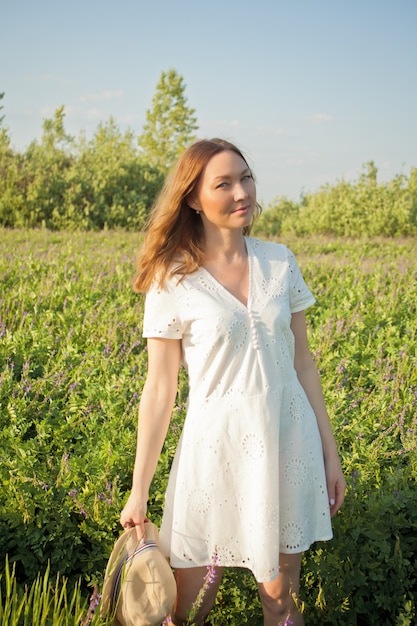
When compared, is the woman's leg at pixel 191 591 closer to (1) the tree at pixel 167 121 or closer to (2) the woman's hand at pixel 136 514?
(2) the woman's hand at pixel 136 514

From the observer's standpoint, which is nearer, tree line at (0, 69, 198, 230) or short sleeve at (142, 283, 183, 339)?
short sleeve at (142, 283, 183, 339)

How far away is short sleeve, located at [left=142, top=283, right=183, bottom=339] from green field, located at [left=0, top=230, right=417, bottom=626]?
1.11 meters

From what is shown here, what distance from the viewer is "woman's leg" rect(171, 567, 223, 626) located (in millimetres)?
2393

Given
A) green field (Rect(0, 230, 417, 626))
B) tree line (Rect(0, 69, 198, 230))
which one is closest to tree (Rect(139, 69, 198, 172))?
tree line (Rect(0, 69, 198, 230))

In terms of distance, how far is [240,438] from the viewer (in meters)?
2.26

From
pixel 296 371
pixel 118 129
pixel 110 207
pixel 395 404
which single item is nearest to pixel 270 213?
pixel 110 207

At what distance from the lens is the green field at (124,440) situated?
2951 mm

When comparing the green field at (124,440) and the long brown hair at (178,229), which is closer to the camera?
the long brown hair at (178,229)

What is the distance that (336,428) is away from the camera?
4.09 m

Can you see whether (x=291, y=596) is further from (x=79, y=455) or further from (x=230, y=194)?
(x=79, y=455)

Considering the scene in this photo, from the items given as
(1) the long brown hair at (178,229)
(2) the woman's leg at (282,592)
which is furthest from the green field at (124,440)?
(1) the long brown hair at (178,229)

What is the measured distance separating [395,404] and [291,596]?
2.33 metres

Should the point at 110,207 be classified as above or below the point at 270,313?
above

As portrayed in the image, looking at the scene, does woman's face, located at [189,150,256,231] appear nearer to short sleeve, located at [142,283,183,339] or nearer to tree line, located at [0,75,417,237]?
short sleeve, located at [142,283,183,339]
